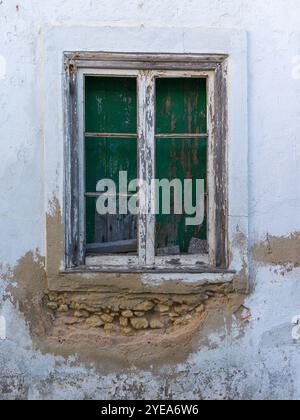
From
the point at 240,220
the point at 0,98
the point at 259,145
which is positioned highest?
the point at 0,98

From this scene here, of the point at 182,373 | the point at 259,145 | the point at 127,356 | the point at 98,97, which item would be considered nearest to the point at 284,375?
the point at 182,373

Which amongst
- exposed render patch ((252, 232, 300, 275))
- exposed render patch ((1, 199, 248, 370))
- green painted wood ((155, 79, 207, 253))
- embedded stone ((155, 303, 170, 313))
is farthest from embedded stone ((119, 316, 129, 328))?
exposed render patch ((252, 232, 300, 275))

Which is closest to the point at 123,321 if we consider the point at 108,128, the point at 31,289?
the point at 31,289

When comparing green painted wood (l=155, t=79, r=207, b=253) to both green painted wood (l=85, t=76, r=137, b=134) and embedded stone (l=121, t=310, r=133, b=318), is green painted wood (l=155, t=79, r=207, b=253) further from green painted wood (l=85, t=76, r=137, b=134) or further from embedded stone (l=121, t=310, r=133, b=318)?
embedded stone (l=121, t=310, r=133, b=318)

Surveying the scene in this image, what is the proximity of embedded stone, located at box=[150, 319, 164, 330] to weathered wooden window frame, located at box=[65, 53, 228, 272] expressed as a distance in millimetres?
346

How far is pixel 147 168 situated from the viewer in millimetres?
4176

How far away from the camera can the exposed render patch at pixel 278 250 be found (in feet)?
13.6

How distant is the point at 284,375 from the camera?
4.16 m

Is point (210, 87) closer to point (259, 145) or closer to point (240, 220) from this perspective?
point (259, 145)

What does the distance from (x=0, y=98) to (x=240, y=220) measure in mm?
1706

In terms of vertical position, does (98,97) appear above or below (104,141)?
above

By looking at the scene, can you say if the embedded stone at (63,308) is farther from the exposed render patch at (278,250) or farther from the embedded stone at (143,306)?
the exposed render patch at (278,250)

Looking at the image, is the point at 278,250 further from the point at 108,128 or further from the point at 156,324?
the point at 108,128

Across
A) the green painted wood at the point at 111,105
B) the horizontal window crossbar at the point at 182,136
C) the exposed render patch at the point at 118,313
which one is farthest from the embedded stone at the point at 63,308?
the horizontal window crossbar at the point at 182,136
